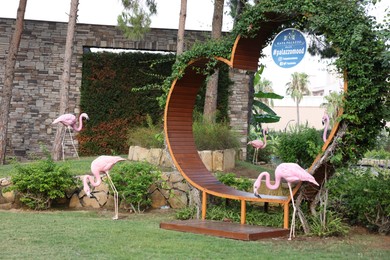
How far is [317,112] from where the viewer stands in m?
46.0

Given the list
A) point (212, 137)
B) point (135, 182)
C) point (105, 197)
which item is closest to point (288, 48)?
point (135, 182)

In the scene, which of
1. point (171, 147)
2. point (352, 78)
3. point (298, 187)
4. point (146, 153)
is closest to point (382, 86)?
point (352, 78)

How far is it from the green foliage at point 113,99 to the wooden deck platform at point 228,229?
8.74m

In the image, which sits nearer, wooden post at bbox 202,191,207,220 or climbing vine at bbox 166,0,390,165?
climbing vine at bbox 166,0,390,165

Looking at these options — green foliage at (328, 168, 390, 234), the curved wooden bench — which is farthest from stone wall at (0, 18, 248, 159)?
green foliage at (328, 168, 390, 234)

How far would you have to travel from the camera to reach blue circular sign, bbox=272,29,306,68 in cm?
819

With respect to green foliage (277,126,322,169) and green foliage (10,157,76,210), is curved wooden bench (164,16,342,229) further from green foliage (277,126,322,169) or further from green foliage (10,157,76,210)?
green foliage (10,157,76,210)

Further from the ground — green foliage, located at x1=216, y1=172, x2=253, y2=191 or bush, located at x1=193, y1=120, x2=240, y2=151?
bush, located at x1=193, y1=120, x2=240, y2=151

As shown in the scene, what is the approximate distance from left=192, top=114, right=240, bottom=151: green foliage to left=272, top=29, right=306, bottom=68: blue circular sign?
4.82m

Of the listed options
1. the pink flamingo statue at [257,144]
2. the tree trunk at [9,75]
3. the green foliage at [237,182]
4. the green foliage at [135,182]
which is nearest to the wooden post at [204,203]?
the green foliage at [237,182]

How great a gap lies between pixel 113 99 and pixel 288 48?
9451mm

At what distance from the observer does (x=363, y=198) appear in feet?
27.2

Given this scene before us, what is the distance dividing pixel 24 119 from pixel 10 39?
222cm

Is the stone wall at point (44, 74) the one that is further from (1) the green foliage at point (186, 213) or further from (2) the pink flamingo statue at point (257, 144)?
(1) the green foliage at point (186, 213)
